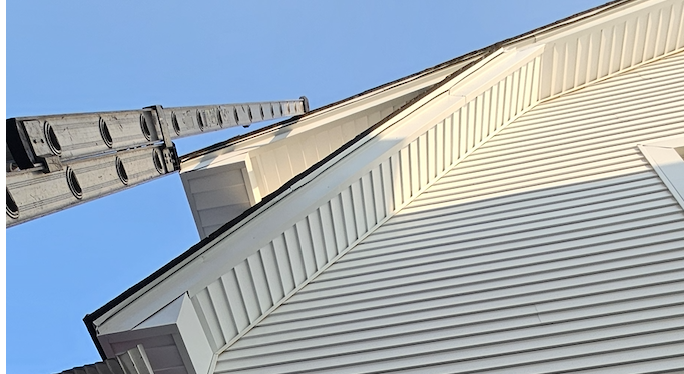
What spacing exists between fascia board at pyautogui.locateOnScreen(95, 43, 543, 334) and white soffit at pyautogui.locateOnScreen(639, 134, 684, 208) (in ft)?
6.72

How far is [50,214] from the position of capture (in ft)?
8.21

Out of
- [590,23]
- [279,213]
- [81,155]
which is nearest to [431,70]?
[590,23]

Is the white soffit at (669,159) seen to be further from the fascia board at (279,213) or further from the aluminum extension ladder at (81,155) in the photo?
the aluminum extension ladder at (81,155)

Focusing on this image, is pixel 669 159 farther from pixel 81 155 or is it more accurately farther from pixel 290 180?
pixel 81 155

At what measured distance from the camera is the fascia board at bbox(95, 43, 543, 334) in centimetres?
352

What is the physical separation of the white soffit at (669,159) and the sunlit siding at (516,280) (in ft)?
0.26

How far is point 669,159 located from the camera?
457cm

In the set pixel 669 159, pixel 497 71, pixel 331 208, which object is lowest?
pixel 669 159

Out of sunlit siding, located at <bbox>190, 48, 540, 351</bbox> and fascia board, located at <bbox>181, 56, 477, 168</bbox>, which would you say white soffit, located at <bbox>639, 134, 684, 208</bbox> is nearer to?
sunlit siding, located at <bbox>190, 48, 540, 351</bbox>

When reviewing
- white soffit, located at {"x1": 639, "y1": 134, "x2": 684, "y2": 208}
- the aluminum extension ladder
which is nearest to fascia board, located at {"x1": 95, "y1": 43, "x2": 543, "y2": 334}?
the aluminum extension ladder

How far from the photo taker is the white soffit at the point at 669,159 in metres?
4.21

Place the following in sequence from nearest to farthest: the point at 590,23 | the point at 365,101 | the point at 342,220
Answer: the point at 342,220 < the point at 590,23 < the point at 365,101

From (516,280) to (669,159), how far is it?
2272 mm

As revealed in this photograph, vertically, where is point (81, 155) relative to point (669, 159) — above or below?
above
